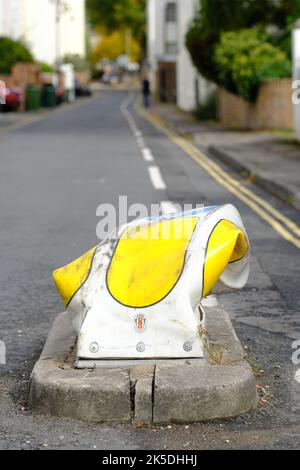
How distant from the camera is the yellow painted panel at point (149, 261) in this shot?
17.8 feet

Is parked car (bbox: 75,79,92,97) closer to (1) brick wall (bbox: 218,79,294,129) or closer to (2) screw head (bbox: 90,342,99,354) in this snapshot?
(1) brick wall (bbox: 218,79,294,129)

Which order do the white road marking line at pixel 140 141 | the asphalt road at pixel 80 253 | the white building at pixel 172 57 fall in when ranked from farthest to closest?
the white building at pixel 172 57
the white road marking line at pixel 140 141
the asphalt road at pixel 80 253

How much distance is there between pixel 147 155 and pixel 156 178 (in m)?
5.37

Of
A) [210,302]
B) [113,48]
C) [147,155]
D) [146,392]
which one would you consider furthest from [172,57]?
[146,392]

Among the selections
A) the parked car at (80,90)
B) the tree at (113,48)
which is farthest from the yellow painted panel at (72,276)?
the tree at (113,48)

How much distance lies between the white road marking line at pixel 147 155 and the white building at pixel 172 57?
1002 inches

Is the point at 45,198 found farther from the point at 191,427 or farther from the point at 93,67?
the point at 93,67

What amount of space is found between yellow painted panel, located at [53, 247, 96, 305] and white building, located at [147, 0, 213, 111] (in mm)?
43574

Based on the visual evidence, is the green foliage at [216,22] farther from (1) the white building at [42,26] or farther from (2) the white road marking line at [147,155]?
(1) the white building at [42,26]

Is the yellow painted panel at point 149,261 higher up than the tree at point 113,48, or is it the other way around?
the tree at point 113,48

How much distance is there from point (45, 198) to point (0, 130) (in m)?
19.5

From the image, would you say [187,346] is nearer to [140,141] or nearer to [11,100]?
[140,141]

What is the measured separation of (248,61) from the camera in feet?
99.9

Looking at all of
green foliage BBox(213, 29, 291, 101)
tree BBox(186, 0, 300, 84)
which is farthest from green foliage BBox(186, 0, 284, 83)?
green foliage BBox(213, 29, 291, 101)
